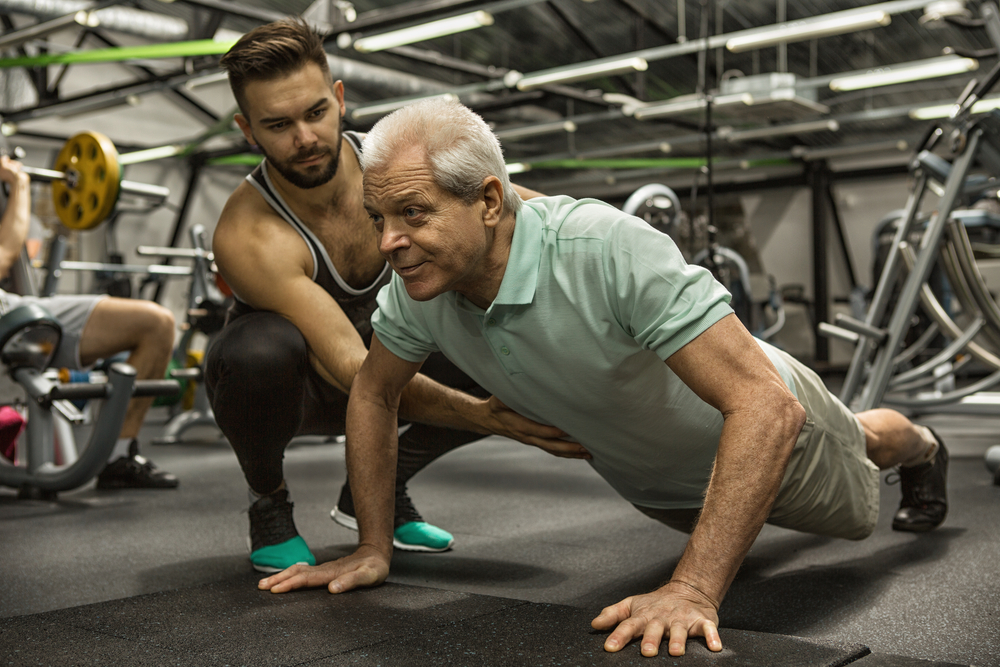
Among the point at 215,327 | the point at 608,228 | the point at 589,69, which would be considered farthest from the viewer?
the point at 589,69

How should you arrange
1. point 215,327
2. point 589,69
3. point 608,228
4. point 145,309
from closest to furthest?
point 608,228, point 145,309, point 215,327, point 589,69

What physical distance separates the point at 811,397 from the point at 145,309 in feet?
7.98

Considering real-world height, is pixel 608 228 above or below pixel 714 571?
above

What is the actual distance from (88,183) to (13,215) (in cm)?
26

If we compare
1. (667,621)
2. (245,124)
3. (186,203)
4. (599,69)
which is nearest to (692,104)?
(599,69)

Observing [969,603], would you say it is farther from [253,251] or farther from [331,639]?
[253,251]

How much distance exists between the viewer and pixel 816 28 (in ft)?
17.5

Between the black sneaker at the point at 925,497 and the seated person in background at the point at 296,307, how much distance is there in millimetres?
965

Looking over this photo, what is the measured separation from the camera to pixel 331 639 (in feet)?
3.67

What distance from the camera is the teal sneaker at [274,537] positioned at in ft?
5.28

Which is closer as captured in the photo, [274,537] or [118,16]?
[274,537]

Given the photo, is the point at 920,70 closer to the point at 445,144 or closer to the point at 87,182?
the point at 87,182

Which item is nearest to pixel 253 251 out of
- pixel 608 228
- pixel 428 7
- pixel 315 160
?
pixel 315 160

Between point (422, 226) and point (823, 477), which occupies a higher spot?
point (422, 226)
